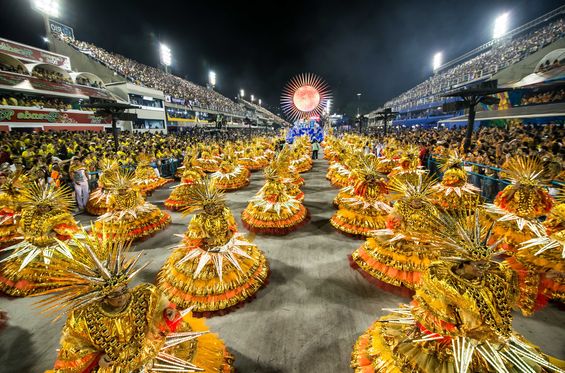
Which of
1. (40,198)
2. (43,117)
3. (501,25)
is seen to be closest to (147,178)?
(40,198)

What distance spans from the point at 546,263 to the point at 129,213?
24.3 ft

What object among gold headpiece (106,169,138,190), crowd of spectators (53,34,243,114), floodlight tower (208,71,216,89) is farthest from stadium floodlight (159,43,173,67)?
gold headpiece (106,169,138,190)

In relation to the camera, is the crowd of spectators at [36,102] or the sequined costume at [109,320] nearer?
the sequined costume at [109,320]

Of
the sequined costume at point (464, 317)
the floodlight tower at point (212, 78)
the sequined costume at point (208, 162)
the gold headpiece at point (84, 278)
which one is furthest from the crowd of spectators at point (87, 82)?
the floodlight tower at point (212, 78)

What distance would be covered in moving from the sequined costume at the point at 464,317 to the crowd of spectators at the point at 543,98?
860 inches

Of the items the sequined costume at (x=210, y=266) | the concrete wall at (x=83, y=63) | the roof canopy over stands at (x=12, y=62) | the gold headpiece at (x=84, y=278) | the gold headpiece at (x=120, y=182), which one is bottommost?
the sequined costume at (x=210, y=266)

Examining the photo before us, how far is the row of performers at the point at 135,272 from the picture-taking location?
1.69 meters

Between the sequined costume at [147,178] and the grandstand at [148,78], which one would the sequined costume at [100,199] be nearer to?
the sequined costume at [147,178]

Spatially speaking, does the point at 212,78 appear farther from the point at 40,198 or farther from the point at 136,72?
the point at 40,198

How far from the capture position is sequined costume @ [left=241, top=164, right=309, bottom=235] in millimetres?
5875

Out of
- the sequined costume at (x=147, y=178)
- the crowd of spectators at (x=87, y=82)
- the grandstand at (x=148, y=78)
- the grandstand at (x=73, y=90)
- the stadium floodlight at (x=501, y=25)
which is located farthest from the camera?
the stadium floodlight at (x=501, y=25)

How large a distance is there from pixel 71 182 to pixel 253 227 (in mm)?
6373

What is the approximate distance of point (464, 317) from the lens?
1646mm

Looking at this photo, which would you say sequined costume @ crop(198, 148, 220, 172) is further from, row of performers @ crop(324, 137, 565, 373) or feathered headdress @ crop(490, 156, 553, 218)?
feathered headdress @ crop(490, 156, 553, 218)
